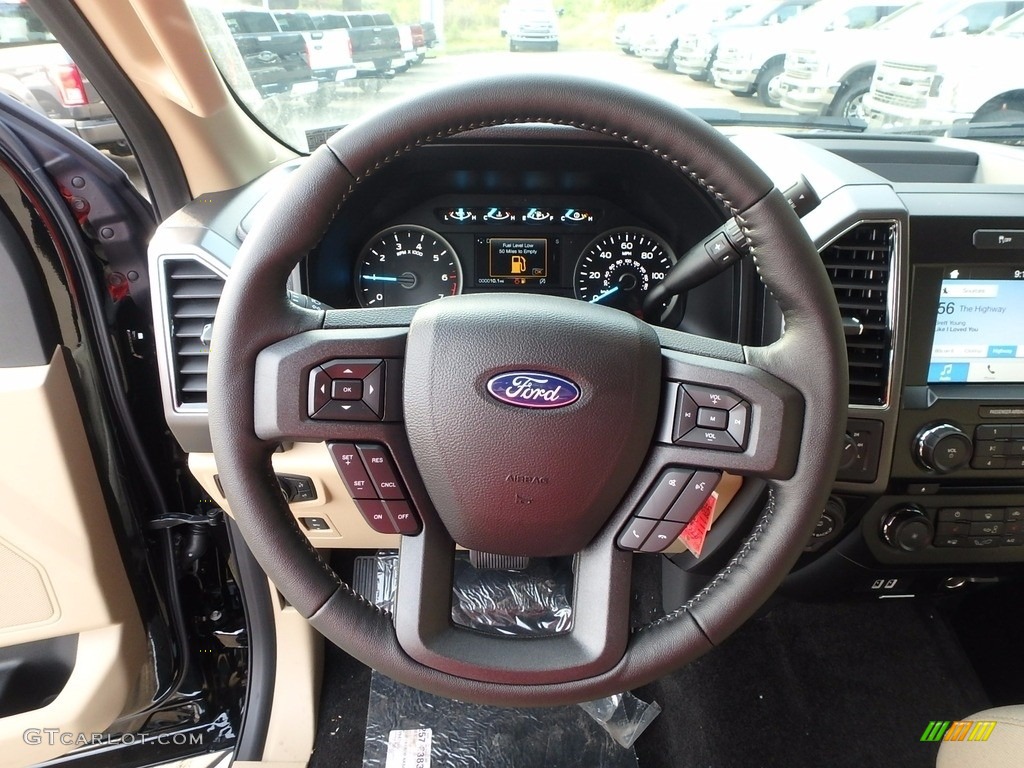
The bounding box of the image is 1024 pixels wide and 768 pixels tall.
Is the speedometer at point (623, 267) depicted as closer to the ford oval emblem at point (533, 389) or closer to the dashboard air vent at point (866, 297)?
the dashboard air vent at point (866, 297)

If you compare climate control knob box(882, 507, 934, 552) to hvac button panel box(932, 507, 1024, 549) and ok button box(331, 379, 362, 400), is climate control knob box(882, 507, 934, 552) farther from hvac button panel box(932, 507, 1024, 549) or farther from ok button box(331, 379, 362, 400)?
ok button box(331, 379, 362, 400)

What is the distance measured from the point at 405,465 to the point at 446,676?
0.70 feet

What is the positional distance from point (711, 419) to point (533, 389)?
0.58ft

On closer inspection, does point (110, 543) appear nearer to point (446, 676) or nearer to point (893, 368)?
point (446, 676)

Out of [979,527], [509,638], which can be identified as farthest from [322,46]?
[979,527]

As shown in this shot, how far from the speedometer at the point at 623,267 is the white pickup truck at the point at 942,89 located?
19.4 inches

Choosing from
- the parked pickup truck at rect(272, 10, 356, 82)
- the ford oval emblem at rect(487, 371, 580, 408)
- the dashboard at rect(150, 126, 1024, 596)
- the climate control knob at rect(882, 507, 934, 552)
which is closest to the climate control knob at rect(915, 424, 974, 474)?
the dashboard at rect(150, 126, 1024, 596)

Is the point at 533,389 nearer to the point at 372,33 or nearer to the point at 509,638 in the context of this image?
the point at 509,638

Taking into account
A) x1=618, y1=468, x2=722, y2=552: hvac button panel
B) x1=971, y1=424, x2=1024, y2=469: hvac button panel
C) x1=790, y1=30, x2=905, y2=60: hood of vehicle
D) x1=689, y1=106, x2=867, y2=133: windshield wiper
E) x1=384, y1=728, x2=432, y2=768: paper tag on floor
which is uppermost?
x1=790, y1=30, x2=905, y2=60: hood of vehicle

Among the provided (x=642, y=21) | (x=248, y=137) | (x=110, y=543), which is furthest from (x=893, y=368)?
(x=110, y=543)

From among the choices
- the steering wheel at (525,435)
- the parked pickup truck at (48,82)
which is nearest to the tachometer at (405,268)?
the parked pickup truck at (48,82)

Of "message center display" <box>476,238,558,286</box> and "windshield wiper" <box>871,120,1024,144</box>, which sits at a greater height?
"windshield wiper" <box>871,120,1024,144</box>

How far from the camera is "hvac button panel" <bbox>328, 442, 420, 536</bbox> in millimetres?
723

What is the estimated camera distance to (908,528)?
118cm
